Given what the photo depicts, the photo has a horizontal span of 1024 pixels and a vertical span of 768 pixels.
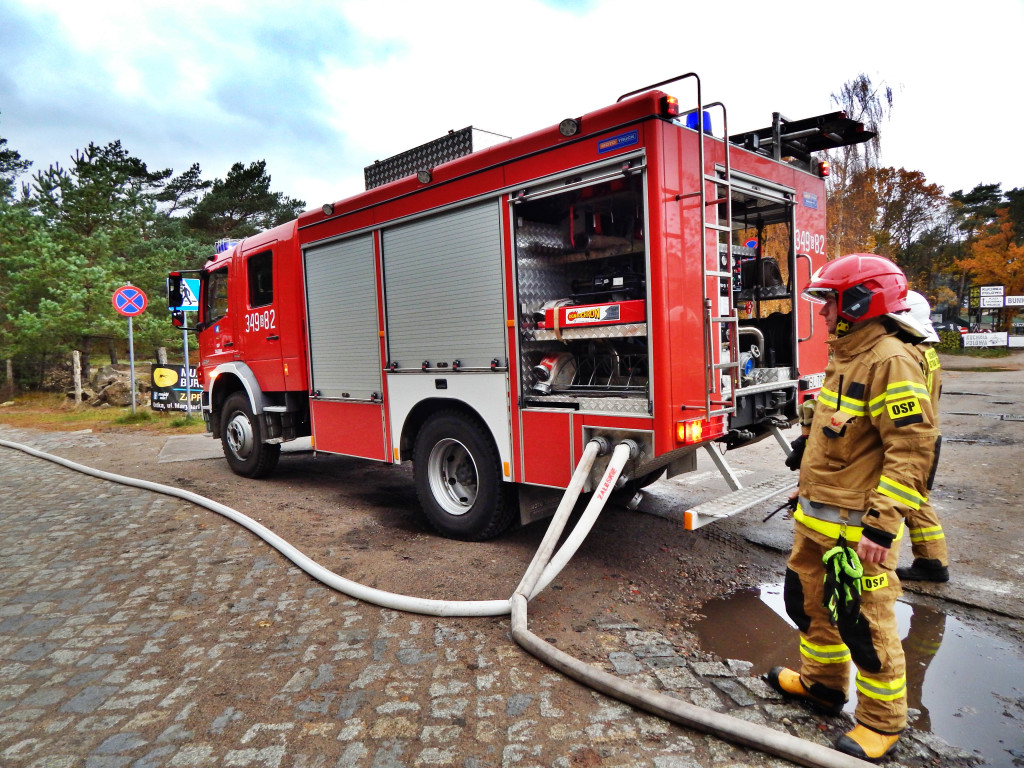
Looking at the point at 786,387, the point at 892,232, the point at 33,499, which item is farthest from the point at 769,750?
the point at 892,232

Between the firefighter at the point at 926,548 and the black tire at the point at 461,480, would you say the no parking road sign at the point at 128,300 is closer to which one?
the black tire at the point at 461,480

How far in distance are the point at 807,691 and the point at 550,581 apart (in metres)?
1.38

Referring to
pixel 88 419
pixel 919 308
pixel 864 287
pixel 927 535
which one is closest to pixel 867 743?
pixel 864 287

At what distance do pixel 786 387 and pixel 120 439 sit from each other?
1171 cm

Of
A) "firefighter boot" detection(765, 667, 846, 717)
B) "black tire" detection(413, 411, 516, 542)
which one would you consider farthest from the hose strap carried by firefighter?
"black tire" detection(413, 411, 516, 542)

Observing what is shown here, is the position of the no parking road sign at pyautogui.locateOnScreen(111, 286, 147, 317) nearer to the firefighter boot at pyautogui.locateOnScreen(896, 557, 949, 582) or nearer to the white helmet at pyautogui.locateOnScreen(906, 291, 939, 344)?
the white helmet at pyautogui.locateOnScreen(906, 291, 939, 344)

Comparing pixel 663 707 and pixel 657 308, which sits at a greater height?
pixel 657 308

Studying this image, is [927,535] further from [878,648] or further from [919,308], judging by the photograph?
[878,648]

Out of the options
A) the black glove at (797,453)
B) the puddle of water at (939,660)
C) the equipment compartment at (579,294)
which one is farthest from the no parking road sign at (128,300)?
the black glove at (797,453)

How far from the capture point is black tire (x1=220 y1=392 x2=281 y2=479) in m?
7.11

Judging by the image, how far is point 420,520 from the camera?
5.49 meters

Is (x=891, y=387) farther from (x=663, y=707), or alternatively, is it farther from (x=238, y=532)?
(x=238, y=532)

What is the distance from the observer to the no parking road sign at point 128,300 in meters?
12.1

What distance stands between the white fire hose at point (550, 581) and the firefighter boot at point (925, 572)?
186cm
